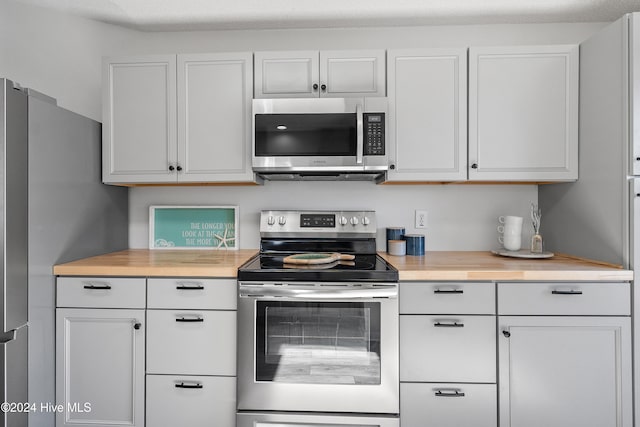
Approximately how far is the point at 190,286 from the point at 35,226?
0.72 metres

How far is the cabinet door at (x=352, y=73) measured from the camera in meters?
2.00

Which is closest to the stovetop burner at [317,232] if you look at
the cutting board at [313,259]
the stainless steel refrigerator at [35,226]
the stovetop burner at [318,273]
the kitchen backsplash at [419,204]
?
the kitchen backsplash at [419,204]

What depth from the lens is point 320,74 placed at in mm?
2023

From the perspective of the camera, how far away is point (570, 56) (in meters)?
1.95

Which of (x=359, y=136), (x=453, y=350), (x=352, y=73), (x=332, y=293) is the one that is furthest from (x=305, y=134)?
(x=453, y=350)

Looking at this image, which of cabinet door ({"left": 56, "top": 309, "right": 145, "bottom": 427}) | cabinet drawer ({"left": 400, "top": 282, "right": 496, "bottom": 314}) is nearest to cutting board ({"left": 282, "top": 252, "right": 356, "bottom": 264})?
cabinet drawer ({"left": 400, "top": 282, "right": 496, "bottom": 314})

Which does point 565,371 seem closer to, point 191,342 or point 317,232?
point 317,232

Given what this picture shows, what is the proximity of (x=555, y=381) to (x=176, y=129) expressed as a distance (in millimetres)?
2263

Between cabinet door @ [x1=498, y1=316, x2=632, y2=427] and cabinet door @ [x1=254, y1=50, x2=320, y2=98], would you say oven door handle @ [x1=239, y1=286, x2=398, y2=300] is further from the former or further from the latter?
cabinet door @ [x1=254, y1=50, x2=320, y2=98]

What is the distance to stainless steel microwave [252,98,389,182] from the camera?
6.37ft

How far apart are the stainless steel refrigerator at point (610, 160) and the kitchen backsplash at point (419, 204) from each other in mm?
360

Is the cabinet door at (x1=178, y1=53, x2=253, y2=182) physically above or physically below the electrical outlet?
→ above

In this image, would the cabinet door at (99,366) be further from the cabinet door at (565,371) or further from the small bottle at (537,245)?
the small bottle at (537,245)

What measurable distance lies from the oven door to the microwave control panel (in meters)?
0.72
